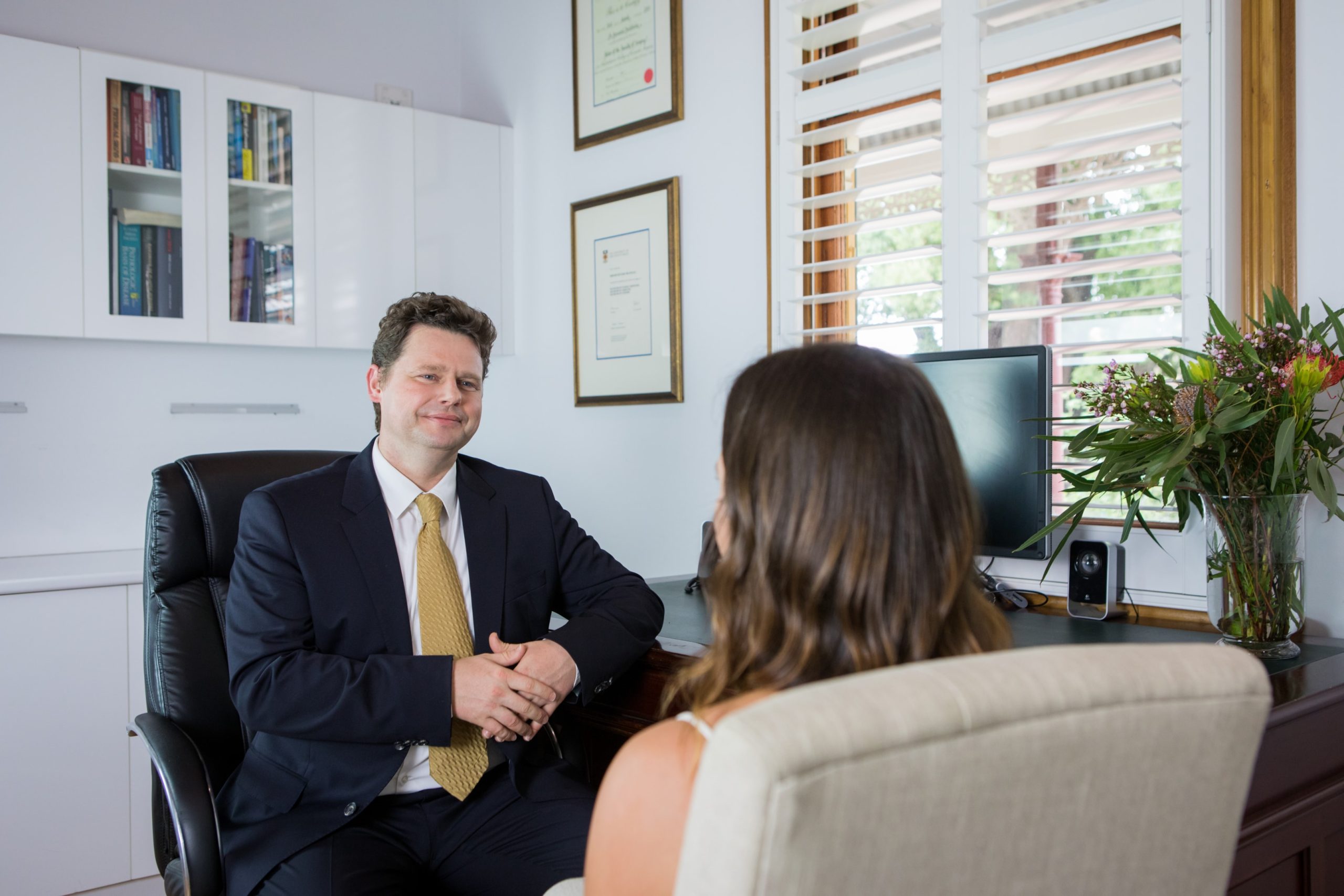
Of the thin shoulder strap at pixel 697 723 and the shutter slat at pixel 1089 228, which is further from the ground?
the shutter slat at pixel 1089 228

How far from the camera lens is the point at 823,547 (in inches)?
27.7

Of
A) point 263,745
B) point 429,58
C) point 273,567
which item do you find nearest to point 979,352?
point 273,567

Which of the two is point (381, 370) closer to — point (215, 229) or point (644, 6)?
point (215, 229)

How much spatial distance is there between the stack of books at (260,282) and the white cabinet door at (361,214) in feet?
0.28

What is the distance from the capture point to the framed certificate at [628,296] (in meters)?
2.63

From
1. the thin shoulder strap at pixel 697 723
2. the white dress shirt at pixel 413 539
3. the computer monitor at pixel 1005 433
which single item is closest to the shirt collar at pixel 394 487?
the white dress shirt at pixel 413 539

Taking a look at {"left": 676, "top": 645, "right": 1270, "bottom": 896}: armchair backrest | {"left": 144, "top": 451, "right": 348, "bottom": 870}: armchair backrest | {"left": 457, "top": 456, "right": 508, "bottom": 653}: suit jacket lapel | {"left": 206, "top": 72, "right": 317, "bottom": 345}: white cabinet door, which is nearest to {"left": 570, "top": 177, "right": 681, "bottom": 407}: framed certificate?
{"left": 206, "top": 72, "right": 317, "bottom": 345}: white cabinet door

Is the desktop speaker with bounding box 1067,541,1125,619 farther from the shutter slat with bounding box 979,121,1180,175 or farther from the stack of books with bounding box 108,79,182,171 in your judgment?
the stack of books with bounding box 108,79,182,171

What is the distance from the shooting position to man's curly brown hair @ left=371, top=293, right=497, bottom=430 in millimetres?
1730

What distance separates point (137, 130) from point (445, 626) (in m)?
1.82

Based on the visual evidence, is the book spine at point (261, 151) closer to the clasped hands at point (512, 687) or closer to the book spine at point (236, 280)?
the book spine at point (236, 280)

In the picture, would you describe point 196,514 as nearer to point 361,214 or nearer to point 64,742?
point 64,742

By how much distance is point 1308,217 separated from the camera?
5.36 feet

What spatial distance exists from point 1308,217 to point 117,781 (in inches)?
107
